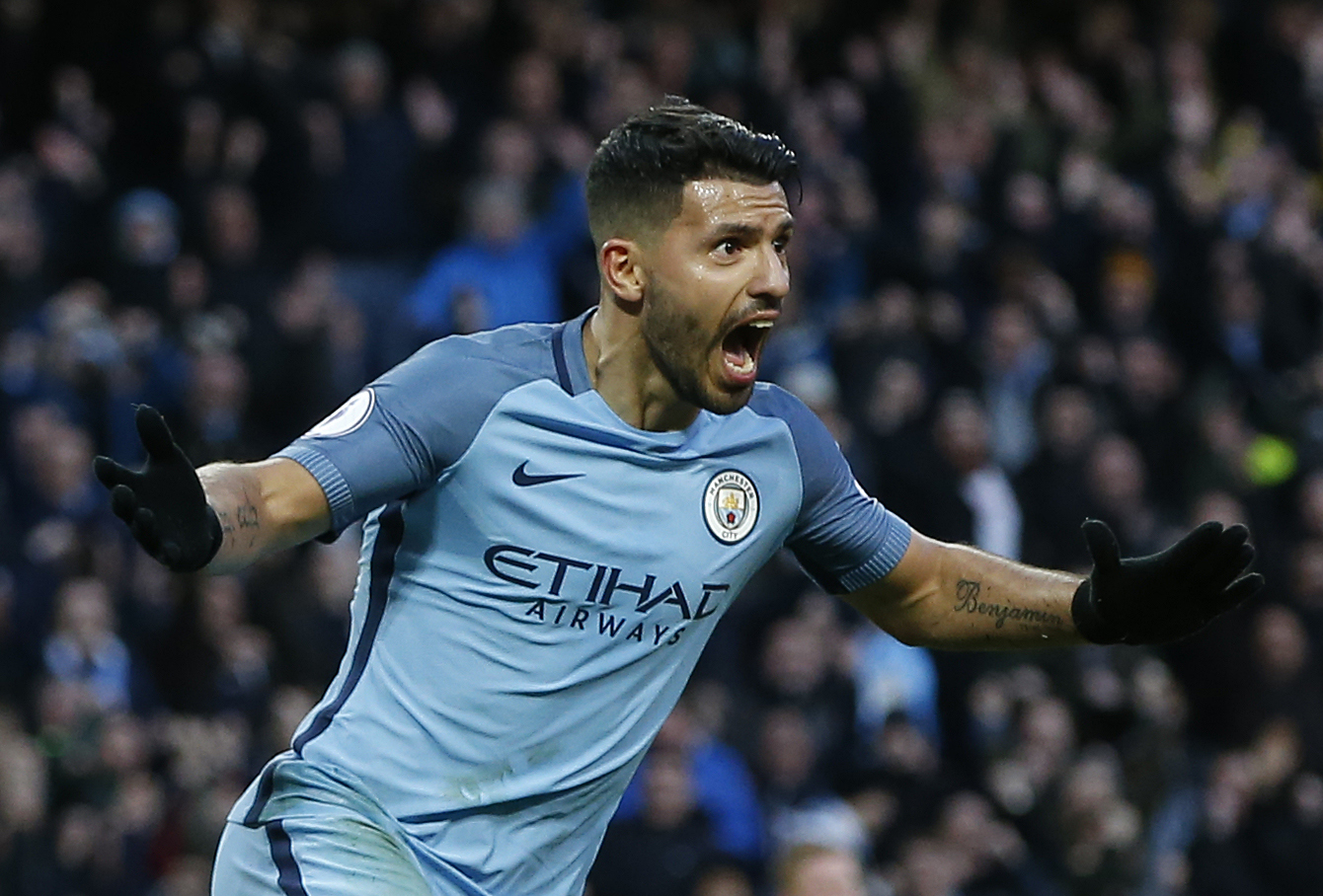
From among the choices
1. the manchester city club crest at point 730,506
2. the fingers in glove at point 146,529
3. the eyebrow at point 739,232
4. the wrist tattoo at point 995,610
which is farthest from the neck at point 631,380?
the fingers in glove at point 146,529

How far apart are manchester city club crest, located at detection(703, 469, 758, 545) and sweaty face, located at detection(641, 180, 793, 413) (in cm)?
17

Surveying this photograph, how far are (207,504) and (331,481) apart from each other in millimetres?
314

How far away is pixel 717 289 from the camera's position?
4.21 metres

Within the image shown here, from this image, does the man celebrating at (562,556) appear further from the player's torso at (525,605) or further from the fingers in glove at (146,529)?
the fingers in glove at (146,529)

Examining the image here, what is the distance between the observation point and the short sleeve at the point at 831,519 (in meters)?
4.50

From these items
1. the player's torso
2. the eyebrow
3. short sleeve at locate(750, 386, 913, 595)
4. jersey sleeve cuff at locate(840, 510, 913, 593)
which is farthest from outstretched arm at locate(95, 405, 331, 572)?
jersey sleeve cuff at locate(840, 510, 913, 593)

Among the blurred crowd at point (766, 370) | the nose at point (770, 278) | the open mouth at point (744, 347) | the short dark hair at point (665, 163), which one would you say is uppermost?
the short dark hair at point (665, 163)

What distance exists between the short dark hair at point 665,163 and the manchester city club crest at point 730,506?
0.52 m

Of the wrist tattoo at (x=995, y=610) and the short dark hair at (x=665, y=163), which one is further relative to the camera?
the wrist tattoo at (x=995, y=610)

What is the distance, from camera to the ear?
432 cm

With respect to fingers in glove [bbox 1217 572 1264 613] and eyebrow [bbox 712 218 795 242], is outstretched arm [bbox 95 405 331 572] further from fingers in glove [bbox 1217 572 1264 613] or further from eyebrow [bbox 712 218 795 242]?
fingers in glove [bbox 1217 572 1264 613]

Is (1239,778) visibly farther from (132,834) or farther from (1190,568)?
(1190,568)

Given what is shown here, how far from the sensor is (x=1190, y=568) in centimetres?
426

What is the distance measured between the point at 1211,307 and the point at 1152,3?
3.35 m
